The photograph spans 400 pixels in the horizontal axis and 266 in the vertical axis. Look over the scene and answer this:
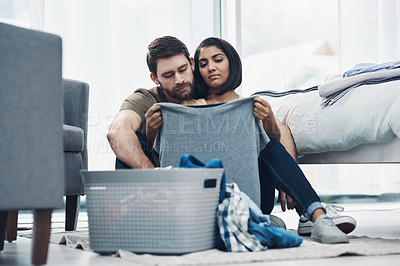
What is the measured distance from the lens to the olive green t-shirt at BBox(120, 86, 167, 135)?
1.86 metres

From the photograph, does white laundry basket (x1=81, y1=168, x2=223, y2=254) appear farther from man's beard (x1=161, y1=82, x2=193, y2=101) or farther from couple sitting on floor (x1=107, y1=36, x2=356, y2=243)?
man's beard (x1=161, y1=82, x2=193, y2=101)

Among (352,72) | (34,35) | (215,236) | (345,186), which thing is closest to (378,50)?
(345,186)

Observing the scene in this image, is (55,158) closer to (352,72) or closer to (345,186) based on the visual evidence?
(352,72)

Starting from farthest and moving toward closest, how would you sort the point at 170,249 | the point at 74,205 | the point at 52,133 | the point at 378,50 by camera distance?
1. the point at 378,50
2. the point at 74,205
3. the point at 170,249
4. the point at 52,133

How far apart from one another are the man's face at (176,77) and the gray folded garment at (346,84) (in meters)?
0.53

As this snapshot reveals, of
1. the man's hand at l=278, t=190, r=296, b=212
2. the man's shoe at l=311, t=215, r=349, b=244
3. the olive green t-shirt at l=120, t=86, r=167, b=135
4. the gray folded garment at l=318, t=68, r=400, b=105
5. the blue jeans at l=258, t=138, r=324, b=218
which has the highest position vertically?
the gray folded garment at l=318, t=68, r=400, b=105

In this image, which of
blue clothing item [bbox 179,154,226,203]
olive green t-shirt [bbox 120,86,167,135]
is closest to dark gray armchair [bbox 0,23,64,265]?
blue clothing item [bbox 179,154,226,203]

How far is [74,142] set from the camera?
2150 mm

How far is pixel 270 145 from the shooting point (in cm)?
177

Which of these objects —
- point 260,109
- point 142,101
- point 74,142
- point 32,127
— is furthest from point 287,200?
point 32,127

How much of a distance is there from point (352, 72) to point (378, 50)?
1.72m

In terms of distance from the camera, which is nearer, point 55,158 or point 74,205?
point 55,158

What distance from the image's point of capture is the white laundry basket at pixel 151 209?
137 centimetres

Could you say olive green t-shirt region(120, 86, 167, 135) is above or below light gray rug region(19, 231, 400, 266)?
above
